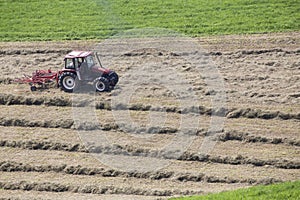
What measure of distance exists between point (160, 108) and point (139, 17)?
10.4 m

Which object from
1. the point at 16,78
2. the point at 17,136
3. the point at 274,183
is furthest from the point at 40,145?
the point at 274,183

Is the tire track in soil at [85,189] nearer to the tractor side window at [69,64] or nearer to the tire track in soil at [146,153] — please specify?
the tire track in soil at [146,153]

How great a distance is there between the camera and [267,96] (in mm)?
26469

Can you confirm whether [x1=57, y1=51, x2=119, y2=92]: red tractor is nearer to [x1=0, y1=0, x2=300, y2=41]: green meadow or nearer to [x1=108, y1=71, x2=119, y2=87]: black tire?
[x1=108, y1=71, x2=119, y2=87]: black tire

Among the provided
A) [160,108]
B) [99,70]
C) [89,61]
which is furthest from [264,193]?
[89,61]

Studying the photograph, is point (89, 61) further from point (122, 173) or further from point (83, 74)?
point (122, 173)

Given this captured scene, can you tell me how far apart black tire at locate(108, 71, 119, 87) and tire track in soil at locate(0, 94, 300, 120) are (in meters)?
1.12

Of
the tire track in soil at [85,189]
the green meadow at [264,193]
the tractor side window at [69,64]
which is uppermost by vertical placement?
the tractor side window at [69,64]

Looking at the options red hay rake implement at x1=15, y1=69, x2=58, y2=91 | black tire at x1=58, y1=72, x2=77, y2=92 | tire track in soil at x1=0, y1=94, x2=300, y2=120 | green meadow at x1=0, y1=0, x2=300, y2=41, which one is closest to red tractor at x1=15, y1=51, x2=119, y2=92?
black tire at x1=58, y1=72, x2=77, y2=92

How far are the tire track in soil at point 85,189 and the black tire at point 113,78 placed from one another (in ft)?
20.5

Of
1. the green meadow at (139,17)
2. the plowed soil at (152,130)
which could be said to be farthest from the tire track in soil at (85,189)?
the green meadow at (139,17)

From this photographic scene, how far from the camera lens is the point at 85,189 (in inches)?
858

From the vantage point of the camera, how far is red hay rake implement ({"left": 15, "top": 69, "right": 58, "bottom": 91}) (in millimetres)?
28312

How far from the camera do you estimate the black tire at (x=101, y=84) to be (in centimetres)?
2719
